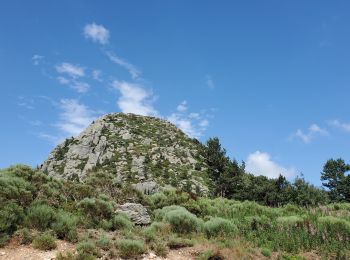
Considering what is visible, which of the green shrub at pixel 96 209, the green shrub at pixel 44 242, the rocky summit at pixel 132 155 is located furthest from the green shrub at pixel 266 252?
the rocky summit at pixel 132 155

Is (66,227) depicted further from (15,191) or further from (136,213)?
(136,213)

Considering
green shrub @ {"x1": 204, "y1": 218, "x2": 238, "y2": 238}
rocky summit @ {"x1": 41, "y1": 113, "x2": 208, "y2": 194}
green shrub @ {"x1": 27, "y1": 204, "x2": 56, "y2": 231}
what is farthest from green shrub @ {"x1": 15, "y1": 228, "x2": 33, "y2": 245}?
rocky summit @ {"x1": 41, "y1": 113, "x2": 208, "y2": 194}

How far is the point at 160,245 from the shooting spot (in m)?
13.2

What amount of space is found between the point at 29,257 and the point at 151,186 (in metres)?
26.6

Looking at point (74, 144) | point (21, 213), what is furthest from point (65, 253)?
point (74, 144)

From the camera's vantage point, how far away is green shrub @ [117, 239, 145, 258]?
488 inches

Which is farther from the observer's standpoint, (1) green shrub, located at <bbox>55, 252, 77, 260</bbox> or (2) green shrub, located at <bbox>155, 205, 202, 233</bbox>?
(2) green shrub, located at <bbox>155, 205, 202, 233</bbox>

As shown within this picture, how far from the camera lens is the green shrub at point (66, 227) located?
519 inches

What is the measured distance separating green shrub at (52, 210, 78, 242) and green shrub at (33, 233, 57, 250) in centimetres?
83

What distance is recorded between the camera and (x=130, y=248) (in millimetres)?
12531

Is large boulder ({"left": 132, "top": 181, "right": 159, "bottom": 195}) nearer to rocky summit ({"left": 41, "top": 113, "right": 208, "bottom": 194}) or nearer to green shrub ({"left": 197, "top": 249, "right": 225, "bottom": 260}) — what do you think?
green shrub ({"left": 197, "top": 249, "right": 225, "bottom": 260})

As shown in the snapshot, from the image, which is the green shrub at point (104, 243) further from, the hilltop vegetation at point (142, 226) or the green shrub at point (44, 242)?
the green shrub at point (44, 242)

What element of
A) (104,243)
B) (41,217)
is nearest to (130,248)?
(104,243)

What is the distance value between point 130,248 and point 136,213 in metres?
5.18
